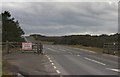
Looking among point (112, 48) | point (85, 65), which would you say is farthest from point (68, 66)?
point (112, 48)

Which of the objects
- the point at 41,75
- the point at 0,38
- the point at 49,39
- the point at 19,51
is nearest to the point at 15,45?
the point at 19,51

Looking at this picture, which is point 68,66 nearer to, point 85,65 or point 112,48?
point 85,65

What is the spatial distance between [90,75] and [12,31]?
42.7 meters

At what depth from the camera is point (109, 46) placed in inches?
1831

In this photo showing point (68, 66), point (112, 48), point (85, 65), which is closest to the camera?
point (68, 66)

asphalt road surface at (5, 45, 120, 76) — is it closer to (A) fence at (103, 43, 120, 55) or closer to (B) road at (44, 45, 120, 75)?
(B) road at (44, 45, 120, 75)

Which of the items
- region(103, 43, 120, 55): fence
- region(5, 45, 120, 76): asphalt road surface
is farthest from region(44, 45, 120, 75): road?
region(103, 43, 120, 55): fence

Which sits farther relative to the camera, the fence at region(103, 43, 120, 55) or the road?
the fence at region(103, 43, 120, 55)

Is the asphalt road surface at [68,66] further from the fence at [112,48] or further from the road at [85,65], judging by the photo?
the fence at [112,48]

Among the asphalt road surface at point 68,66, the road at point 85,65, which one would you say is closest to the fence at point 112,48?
the road at point 85,65

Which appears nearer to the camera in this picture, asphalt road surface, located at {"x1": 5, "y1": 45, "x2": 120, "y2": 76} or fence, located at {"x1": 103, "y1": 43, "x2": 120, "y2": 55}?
asphalt road surface, located at {"x1": 5, "y1": 45, "x2": 120, "y2": 76}

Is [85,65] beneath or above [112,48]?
beneath

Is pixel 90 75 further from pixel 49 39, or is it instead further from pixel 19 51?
pixel 49 39

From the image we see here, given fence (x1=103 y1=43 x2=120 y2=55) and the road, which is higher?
fence (x1=103 y1=43 x2=120 y2=55)
